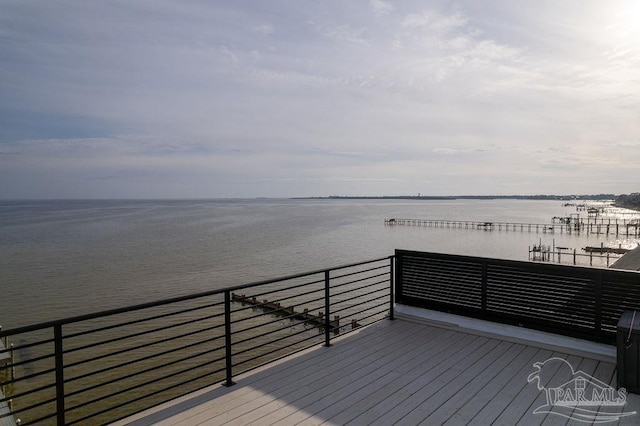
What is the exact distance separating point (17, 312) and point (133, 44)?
47.1ft

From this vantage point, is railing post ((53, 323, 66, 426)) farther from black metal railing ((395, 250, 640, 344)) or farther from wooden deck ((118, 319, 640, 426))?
black metal railing ((395, 250, 640, 344))

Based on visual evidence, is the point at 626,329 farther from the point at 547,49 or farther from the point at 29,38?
the point at 29,38

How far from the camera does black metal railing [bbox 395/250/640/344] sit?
438 centimetres

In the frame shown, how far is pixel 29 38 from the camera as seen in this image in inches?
622

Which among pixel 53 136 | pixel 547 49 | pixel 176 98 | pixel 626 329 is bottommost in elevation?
pixel 626 329

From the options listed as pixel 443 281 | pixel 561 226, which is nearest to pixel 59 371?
pixel 443 281

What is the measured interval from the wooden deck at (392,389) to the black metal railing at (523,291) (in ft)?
1.35

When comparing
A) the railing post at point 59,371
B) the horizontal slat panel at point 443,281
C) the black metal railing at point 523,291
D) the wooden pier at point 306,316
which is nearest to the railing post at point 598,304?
the black metal railing at point 523,291

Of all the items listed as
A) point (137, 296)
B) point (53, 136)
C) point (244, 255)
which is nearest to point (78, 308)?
point (137, 296)

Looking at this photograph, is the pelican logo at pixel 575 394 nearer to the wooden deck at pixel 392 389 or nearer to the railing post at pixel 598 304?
the wooden deck at pixel 392 389

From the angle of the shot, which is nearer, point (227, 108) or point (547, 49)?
point (547, 49)

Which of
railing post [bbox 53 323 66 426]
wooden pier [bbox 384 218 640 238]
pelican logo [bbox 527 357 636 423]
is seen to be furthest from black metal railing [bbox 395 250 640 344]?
wooden pier [bbox 384 218 640 238]

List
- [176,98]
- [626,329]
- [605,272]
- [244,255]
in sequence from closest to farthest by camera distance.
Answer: [626,329], [605,272], [176,98], [244,255]

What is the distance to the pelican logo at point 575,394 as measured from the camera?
321cm
